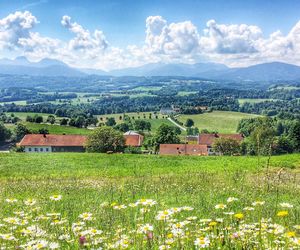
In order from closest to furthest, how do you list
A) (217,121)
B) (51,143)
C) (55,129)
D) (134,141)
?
(51,143) → (134,141) → (55,129) → (217,121)

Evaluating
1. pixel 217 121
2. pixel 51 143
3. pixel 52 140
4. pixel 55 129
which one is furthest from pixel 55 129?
pixel 217 121

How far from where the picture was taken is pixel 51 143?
8700 cm

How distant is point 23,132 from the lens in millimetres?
106812

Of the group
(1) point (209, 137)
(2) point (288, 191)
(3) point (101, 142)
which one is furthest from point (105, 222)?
(1) point (209, 137)

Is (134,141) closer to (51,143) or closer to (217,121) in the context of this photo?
(51,143)

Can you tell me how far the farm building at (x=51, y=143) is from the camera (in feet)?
283

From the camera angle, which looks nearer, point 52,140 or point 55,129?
point 52,140

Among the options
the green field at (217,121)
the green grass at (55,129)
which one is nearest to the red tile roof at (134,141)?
the green grass at (55,129)

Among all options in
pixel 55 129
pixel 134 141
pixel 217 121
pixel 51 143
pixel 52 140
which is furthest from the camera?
pixel 217 121

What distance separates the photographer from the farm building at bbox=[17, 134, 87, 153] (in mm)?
86125

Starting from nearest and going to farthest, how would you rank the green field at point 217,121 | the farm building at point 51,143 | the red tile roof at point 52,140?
the farm building at point 51,143 < the red tile roof at point 52,140 < the green field at point 217,121

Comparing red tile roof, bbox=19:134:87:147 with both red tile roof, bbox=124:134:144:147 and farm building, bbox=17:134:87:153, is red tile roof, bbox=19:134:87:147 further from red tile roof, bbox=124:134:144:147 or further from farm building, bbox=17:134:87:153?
red tile roof, bbox=124:134:144:147

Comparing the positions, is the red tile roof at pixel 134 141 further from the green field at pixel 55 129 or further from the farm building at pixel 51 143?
the green field at pixel 55 129

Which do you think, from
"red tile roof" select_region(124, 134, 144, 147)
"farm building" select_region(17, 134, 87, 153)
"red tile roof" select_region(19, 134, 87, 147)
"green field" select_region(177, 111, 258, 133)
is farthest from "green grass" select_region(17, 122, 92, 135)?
"green field" select_region(177, 111, 258, 133)
